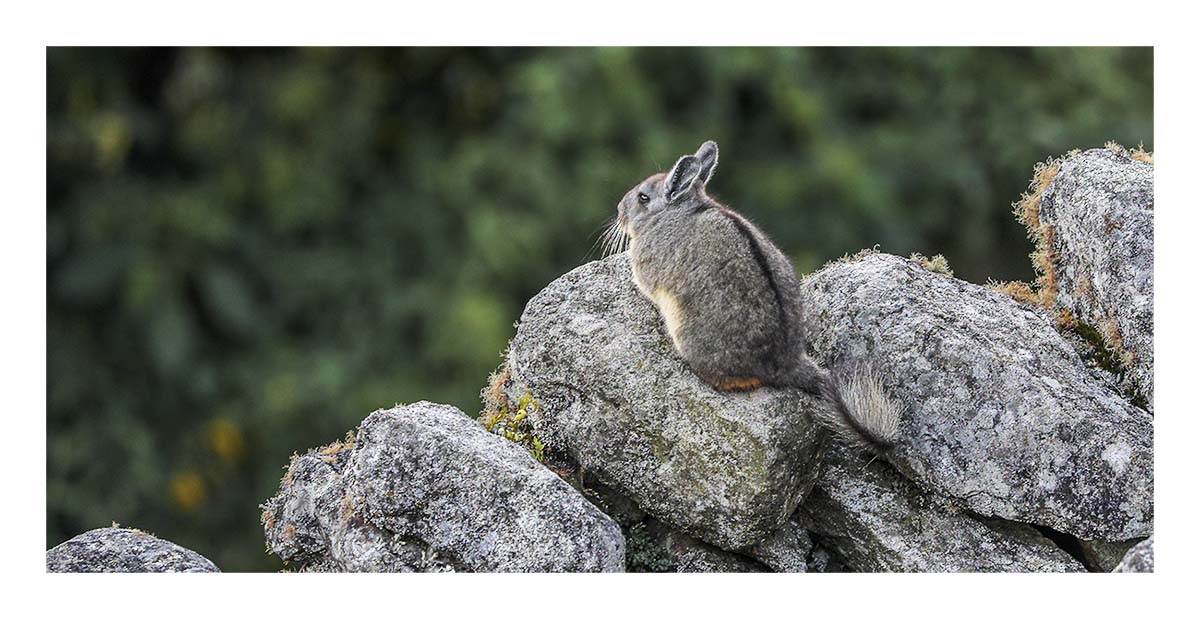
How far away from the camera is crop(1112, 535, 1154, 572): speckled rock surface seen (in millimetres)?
5426

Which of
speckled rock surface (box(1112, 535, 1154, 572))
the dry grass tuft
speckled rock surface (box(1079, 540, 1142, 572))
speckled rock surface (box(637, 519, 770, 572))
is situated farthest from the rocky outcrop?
the dry grass tuft

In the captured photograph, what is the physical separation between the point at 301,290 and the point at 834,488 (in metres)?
12.5

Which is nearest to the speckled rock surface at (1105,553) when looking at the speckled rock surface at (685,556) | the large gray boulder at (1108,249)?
the large gray boulder at (1108,249)

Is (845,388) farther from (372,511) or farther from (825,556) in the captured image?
(372,511)

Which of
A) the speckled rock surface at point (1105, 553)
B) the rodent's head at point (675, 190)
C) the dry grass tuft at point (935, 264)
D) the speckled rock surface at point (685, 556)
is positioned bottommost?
the speckled rock surface at point (685, 556)

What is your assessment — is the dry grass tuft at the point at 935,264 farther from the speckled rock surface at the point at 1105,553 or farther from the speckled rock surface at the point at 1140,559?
the speckled rock surface at the point at 1140,559

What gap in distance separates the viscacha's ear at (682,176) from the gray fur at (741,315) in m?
0.20

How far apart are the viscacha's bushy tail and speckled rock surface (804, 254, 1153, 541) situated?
19cm

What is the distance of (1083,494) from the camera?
5.88 m

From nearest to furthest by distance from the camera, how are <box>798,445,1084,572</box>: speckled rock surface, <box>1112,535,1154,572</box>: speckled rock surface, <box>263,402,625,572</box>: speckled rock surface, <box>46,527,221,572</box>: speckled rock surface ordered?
<box>1112,535,1154,572</box>: speckled rock surface < <box>263,402,625,572</box>: speckled rock surface < <box>798,445,1084,572</box>: speckled rock surface < <box>46,527,221,572</box>: speckled rock surface

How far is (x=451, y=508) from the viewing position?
5.80 m

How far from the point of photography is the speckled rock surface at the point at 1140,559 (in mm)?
5426

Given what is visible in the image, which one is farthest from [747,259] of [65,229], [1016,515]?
[65,229]

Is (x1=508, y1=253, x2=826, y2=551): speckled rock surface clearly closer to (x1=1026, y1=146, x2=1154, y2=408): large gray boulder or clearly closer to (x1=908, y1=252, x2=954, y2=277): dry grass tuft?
(x1=908, y1=252, x2=954, y2=277): dry grass tuft
